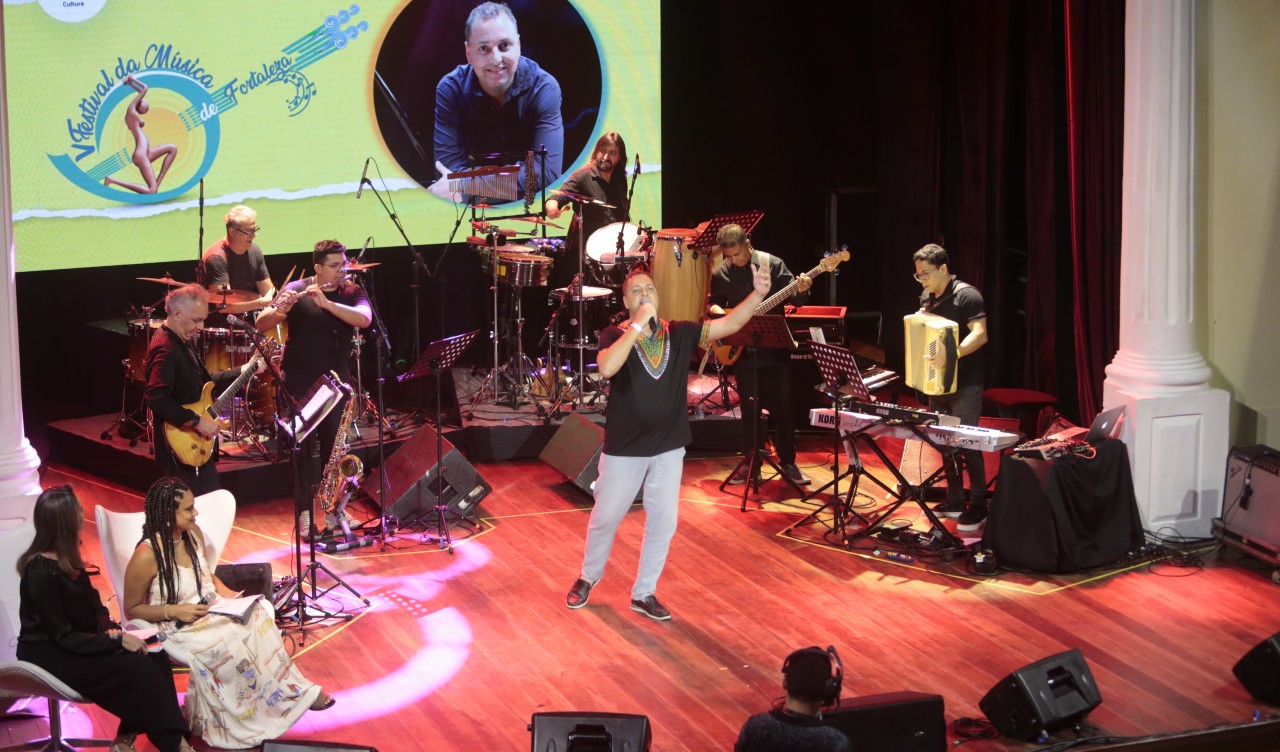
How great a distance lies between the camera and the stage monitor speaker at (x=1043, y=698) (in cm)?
580

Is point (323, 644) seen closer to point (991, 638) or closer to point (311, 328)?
point (311, 328)

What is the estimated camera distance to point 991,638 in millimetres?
7016

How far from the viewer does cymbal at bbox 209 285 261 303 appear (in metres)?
9.47

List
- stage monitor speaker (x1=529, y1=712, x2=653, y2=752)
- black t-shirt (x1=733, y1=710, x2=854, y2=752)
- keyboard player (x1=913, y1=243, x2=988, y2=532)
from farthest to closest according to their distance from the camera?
keyboard player (x1=913, y1=243, x2=988, y2=532) → stage monitor speaker (x1=529, y1=712, x2=653, y2=752) → black t-shirt (x1=733, y1=710, x2=854, y2=752)

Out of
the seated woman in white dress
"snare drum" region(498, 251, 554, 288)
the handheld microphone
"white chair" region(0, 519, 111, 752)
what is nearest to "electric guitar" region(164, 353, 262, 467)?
"white chair" region(0, 519, 111, 752)

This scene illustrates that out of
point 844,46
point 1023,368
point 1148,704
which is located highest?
point 844,46

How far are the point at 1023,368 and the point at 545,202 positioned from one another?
401 centimetres

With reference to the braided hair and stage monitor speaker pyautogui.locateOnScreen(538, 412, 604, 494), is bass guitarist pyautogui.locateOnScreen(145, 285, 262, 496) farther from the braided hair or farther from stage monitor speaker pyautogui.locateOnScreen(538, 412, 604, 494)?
stage monitor speaker pyautogui.locateOnScreen(538, 412, 604, 494)

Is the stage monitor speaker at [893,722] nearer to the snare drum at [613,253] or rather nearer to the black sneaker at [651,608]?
the black sneaker at [651,608]

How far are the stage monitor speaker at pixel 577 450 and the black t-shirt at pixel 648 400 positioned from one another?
86.2 inches

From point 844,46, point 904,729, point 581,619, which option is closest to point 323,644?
point 581,619

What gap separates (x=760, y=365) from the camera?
949cm

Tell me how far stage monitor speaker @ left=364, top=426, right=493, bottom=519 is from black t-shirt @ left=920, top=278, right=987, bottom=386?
9.95ft

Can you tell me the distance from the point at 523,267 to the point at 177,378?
3500 mm
